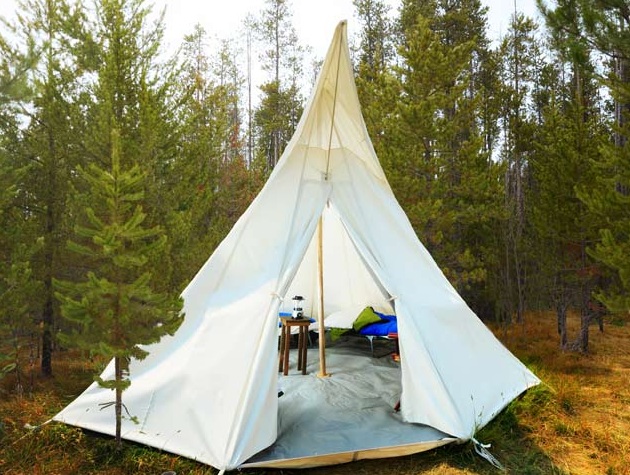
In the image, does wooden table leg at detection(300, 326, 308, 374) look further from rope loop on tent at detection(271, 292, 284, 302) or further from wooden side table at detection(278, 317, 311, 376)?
rope loop on tent at detection(271, 292, 284, 302)

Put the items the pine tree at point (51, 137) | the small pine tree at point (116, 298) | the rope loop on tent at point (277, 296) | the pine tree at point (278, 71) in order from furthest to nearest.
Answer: the pine tree at point (278, 71) → the pine tree at point (51, 137) → the rope loop on tent at point (277, 296) → the small pine tree at point (116, 298)

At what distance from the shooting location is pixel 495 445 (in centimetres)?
354

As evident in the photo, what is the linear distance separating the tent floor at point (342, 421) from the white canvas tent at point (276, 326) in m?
0.15

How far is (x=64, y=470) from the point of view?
9.55 ft

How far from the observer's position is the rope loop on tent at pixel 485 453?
10.0 feet

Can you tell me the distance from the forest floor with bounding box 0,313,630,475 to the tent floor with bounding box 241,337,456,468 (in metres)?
0.13

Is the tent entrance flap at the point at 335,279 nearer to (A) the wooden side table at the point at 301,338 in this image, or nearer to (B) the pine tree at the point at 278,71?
(A) the wooden side table at the point at 301,338

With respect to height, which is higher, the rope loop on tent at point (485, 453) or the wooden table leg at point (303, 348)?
the wooden table leg at point (303, 348)

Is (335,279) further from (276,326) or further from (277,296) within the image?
(276,326)

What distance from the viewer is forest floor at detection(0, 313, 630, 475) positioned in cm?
301

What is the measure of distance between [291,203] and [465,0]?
1016cm

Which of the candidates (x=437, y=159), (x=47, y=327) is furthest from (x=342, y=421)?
(x=437, y=159)

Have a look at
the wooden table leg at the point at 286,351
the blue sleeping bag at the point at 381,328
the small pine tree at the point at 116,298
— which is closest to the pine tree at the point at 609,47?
the blue sleeping bag at the point at 381,328

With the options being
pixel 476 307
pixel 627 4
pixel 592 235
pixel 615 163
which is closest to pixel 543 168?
pixel 592 235
